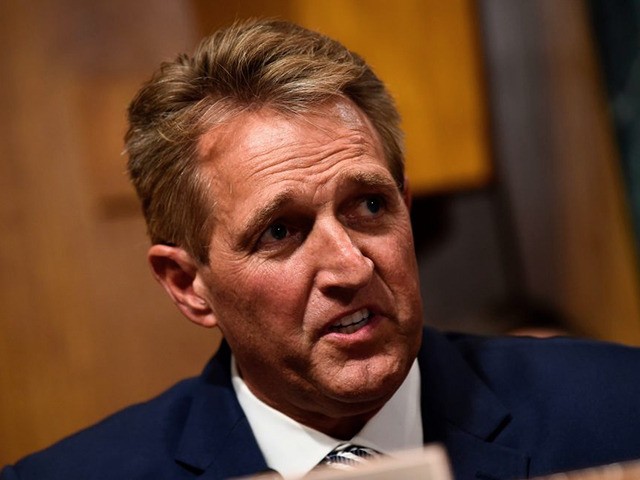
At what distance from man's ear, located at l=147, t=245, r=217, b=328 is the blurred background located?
1.51 m

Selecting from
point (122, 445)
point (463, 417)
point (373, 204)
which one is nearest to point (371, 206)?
point (373, 204)

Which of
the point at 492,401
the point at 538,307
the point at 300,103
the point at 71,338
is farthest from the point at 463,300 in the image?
the point at 300,103

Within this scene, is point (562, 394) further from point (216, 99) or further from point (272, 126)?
point (216, 99)

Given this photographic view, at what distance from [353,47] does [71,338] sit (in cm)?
141

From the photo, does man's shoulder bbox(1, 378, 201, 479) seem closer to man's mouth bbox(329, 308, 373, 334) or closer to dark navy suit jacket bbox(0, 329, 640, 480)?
dark navy suit jacket bbox(0, 329, 640, 480)

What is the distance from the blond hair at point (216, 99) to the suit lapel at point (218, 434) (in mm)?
289

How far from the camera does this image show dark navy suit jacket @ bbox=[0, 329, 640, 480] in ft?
6.26

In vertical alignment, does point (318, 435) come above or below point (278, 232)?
below

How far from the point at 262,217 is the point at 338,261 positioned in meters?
0.16

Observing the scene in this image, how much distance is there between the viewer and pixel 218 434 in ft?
6.54

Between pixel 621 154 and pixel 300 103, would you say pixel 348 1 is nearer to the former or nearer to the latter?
pixel 621 154

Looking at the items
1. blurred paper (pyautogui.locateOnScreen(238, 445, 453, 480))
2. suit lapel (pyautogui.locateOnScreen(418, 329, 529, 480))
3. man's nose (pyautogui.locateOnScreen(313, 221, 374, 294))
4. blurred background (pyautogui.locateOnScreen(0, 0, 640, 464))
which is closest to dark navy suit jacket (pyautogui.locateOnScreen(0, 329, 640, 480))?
suit lapel (pyautogui.locateOnScreen(418, 329, 529, 480))

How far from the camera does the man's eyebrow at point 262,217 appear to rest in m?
1.76

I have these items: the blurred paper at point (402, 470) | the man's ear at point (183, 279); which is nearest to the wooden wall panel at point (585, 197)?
the man's ear at point (183, 279)
